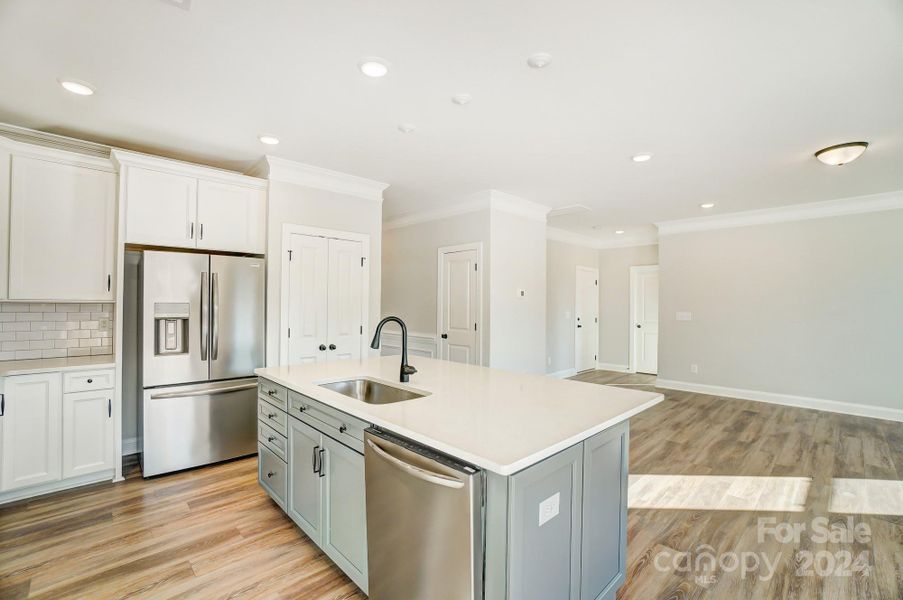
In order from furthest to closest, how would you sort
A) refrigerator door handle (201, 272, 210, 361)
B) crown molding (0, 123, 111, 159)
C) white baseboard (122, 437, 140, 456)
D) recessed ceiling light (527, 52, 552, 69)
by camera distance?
white baseboard (122, 437, 140, 456)
refrigerator door handle (201, 272, 210, 361)
crown molding (0, 123, 111, 159)
recessed ceiling light (527, 52, 552, 69)

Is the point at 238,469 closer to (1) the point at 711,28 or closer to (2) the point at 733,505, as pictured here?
(2) the point at 733,505

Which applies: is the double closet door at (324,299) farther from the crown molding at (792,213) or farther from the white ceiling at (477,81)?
the crown molding at (792,213)

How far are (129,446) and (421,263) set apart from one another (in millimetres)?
3736

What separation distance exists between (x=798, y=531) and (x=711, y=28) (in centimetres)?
290

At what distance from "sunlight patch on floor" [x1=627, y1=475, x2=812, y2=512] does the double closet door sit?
2.91m

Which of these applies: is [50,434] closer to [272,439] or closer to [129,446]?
[129,446]

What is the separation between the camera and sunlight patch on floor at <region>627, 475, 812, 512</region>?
8.83 feet

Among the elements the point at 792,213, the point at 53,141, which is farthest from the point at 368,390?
the point at 792,213

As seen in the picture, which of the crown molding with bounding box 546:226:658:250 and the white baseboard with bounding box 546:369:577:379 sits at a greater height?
the crown molding with bounding box 546:226:658:250

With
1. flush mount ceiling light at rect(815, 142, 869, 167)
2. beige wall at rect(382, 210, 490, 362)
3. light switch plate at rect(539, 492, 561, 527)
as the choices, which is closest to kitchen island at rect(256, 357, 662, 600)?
light switch plate at rect(539, 492, 561, 527)

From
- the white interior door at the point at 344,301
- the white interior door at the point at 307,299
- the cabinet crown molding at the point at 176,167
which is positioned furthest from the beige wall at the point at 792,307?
the cabinet crown molding at the point at 176,167

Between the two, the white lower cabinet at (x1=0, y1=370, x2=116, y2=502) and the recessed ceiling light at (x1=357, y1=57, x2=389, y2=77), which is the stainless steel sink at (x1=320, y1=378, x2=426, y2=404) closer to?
the recessed ceiling light at (x1=357, y1=57, x2=389, y2=77)

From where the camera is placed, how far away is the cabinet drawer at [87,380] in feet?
9.25

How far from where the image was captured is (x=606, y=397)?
75.1 inches
